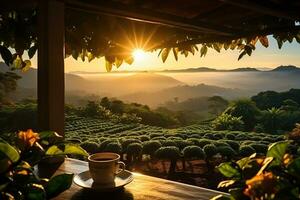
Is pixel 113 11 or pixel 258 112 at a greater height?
pixel 113 11

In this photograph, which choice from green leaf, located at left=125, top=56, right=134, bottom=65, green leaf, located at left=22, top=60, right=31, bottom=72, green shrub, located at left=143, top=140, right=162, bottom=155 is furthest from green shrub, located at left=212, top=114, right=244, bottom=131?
green leaf, located at left=22, top=60, right=31, bottom=72

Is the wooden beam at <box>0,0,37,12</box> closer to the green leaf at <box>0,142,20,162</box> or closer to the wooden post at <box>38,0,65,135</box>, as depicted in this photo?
the wooden post at <box>38,0,65,135</box>

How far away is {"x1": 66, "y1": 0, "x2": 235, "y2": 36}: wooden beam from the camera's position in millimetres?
2104

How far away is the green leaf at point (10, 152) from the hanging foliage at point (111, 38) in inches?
74.2

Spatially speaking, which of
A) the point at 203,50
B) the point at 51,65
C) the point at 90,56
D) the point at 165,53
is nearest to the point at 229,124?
the point at 203,50

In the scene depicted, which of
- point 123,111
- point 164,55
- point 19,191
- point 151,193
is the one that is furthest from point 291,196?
point 123,111

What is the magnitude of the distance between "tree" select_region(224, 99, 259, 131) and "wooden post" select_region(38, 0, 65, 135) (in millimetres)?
16566

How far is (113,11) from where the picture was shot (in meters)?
2.21

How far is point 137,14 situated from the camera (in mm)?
2322

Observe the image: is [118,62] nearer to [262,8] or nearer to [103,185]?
[262,8]

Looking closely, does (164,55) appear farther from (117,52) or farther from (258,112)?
(258,112)

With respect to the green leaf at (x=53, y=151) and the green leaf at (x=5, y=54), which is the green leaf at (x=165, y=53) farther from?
the green leaf at (x=53, y=151)

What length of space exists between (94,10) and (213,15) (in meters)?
0.91

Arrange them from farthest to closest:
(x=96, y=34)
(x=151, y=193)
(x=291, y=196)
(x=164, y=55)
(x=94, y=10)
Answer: (x=164, y=55) → (x=96, y=34) → (x=94, y=10) → (x=151, y=193) → (x=291, y=196)
